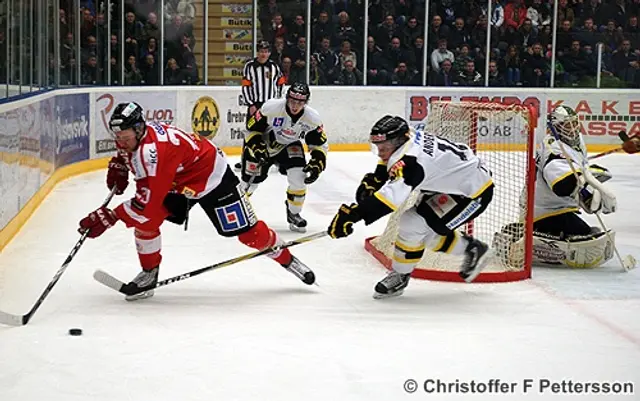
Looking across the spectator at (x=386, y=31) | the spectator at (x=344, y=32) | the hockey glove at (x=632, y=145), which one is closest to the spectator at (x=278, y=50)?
the spectator at (x=344, y=32)

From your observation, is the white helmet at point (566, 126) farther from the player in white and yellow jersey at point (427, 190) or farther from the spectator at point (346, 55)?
the spectator at point (346, 55)

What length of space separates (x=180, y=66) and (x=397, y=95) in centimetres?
242

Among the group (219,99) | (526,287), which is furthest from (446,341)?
(219,99)

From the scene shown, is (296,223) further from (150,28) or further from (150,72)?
(150,28)

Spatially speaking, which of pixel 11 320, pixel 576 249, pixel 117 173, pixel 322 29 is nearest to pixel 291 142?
pixel 576 249

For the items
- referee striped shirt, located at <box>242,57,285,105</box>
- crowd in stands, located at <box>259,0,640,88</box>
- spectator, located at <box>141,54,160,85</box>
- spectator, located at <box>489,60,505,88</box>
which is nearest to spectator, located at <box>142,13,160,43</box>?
spectator, located at <box>141,54,160,85</box>

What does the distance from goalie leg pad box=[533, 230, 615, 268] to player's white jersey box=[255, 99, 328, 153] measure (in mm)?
1549

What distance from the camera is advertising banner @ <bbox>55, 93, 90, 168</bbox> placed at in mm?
8367

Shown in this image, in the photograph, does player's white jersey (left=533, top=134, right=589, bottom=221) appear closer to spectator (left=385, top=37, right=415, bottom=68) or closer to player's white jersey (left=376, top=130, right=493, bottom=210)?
player's white jersey (left=376, top=130, right=493, bottom=210)

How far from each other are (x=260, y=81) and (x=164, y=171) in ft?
19.2

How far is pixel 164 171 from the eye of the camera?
4.23 metres

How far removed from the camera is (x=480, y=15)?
1226cm

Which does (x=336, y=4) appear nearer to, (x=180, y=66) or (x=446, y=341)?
(x=180, y=66)

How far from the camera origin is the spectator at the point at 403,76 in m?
12.1
